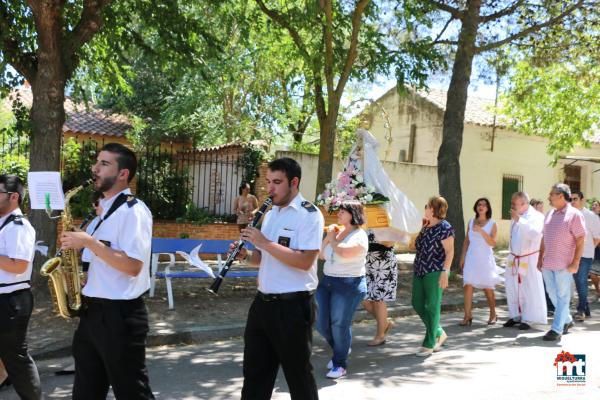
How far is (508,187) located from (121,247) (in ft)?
73.9

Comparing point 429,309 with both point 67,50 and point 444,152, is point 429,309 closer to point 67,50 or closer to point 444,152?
point 67,50

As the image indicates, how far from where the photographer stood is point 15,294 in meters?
4.57

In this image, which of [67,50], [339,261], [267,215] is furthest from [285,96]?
[267,215]

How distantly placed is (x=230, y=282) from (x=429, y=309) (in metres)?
5.23

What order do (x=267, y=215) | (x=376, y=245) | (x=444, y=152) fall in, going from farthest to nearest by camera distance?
(x=444, y=152), (x=376, y=245), (x=267, y=215)

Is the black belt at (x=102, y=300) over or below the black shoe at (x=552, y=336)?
over

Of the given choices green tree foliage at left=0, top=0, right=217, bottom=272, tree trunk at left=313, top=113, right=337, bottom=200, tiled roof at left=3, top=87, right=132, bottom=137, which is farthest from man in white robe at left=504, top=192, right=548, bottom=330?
tiled roof at left=3, top=87, right=132, bottom=137

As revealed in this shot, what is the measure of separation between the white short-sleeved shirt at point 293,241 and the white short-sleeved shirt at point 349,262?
2.10 m

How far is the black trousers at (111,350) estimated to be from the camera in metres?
3.55

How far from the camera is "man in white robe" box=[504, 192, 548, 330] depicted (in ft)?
29.9

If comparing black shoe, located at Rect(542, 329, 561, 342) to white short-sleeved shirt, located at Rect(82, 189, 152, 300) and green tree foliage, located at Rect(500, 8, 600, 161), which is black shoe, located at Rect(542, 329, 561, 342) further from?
green tree foliage, located at Rect(500, 8, 600, 161)

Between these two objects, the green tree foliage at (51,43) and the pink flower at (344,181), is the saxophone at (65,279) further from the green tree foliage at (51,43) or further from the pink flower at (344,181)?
the green tree foliage at (51,43)

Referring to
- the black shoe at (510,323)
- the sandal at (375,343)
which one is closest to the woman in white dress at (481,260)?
the black shoe at (510,323)

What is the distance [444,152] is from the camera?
46.5ft
